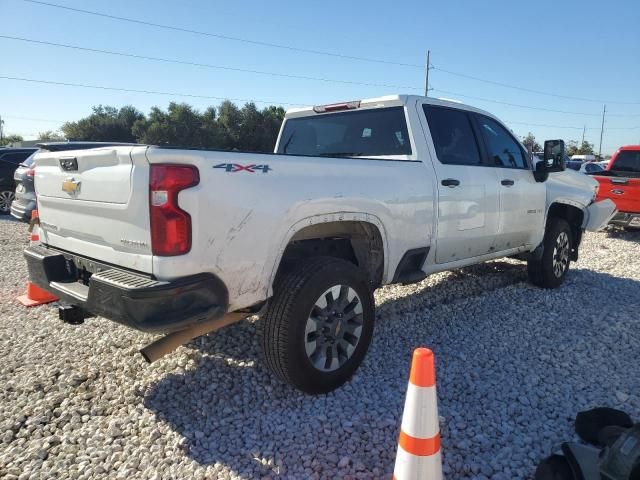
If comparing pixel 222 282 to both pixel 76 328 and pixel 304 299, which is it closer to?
pixel 304 299

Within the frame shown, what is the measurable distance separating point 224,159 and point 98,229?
2.90 ft

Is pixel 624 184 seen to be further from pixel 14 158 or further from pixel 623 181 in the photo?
pixel 14 158

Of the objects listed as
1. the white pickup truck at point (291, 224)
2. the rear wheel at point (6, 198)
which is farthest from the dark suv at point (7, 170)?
the white pickup truck at point (291, 224)

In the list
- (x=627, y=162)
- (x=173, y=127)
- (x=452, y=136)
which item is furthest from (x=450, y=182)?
(x=173, y=127)

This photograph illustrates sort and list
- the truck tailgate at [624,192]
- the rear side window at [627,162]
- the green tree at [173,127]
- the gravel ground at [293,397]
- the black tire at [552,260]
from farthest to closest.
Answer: the green tree at [173,127] → the rear side window at [627,162] → the truck tailgate at [624,192] → the black tire at [552,260] → the gravel ground at [293,397]

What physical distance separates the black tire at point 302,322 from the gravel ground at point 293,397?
0.19 meters

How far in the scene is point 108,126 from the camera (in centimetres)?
4822

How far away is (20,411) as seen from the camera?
2.98 meters

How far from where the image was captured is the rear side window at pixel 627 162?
10.1m

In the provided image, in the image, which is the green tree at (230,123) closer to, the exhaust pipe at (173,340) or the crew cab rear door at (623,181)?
the crew cab rear door at (623,181)

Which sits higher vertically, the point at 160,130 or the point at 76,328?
the point at 160,130

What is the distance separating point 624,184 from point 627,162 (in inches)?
37.0

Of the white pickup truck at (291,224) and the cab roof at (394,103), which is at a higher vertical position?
the cab roof at (394,103)

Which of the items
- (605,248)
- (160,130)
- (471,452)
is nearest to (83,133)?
(160,130)
